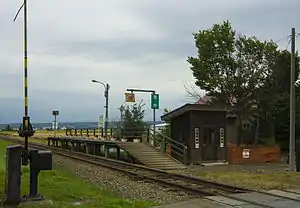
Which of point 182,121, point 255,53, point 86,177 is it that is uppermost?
point 255,53

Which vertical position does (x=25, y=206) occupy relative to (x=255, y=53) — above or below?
below

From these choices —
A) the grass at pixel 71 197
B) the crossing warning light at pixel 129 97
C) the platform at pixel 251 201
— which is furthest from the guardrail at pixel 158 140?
the platform at pixel 251 201

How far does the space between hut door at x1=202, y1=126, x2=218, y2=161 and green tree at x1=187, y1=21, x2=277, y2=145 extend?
355 inches

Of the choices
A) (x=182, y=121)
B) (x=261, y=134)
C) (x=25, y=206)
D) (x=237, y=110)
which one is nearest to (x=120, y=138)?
(x=182, y=121)

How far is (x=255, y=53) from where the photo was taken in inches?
1473

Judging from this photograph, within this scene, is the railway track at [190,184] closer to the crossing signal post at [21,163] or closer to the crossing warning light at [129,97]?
the crossing signal post at [21,163]

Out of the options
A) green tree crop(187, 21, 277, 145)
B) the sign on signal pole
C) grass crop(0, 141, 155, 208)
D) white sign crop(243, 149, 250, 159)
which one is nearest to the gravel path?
grass crop(0, 141, 155, 208)

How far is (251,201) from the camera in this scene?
11.3 m

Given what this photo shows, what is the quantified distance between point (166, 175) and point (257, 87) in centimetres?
1885

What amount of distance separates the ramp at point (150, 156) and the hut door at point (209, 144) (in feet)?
8.61

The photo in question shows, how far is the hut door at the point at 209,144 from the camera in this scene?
90.7 feet

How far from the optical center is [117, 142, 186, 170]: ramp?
2441 centimetres

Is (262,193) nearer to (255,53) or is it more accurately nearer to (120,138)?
(120,138)

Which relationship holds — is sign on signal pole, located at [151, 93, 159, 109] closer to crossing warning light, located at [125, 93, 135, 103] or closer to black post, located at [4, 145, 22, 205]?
crossing warning light, located at [125, 93, 135, 103]
